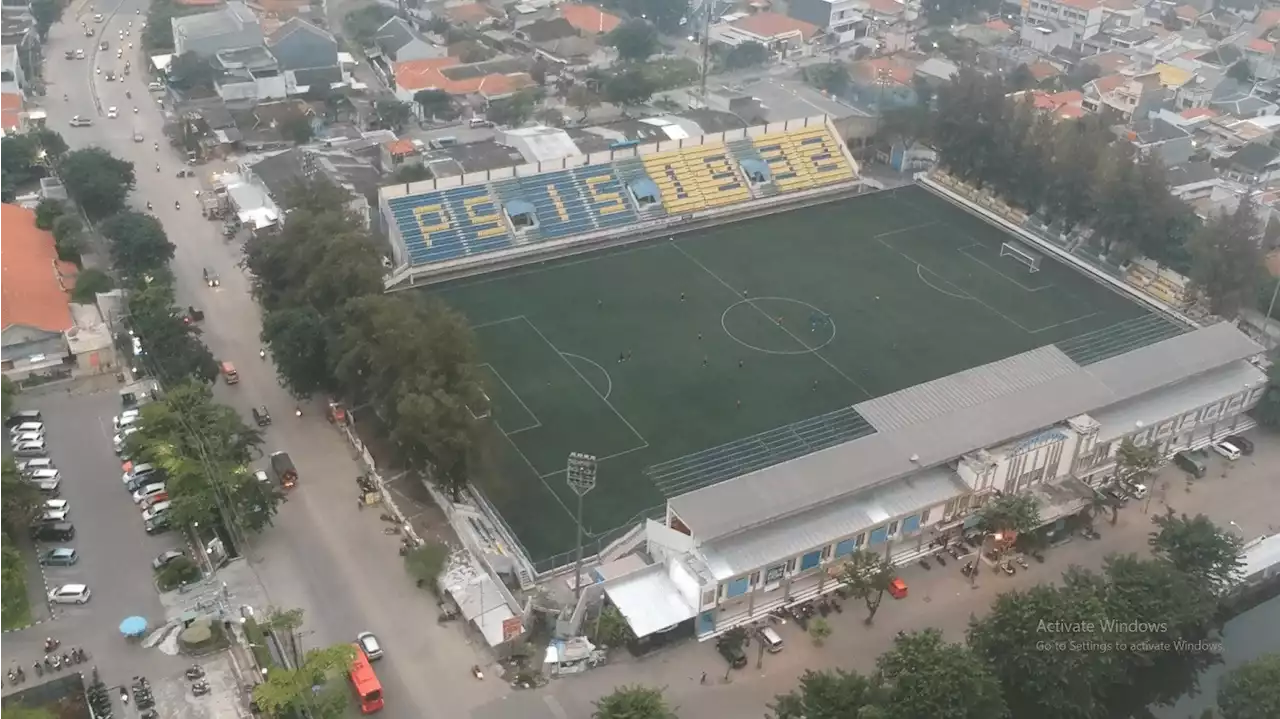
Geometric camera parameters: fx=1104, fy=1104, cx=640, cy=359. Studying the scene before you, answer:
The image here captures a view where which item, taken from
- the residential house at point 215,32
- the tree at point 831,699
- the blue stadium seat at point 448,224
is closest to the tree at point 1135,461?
the tree at point 831,699

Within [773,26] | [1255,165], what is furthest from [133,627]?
[773,26]

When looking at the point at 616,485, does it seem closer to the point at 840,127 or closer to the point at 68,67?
the point at 840,127

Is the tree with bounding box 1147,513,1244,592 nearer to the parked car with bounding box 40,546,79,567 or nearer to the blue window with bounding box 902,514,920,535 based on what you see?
the blue window with bounding box 902,514,920,535

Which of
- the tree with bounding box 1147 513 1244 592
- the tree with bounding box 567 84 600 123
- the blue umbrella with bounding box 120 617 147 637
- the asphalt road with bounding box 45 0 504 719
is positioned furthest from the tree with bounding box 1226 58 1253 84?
the blue umbrella with bounding box 120 617 147 637

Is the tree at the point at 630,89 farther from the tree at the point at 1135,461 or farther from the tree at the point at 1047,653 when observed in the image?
the tree at the point at 1047,653

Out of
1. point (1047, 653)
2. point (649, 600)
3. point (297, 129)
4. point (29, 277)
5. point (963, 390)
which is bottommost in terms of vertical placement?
point (297, 129)

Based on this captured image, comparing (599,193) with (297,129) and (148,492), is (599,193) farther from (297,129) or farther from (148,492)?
(148,492)

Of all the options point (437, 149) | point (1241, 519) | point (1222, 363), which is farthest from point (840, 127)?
point (1241, 519)
